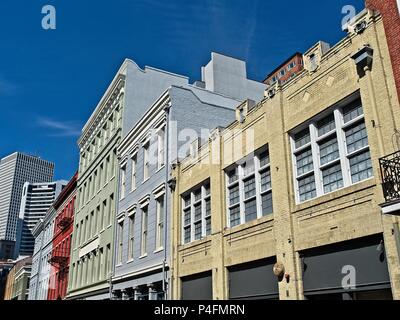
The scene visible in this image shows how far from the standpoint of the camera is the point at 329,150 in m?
11.9

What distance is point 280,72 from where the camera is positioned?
320ft

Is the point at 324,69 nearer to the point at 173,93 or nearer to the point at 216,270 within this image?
the point at 216,270

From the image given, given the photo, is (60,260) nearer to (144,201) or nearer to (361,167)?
(144,201)

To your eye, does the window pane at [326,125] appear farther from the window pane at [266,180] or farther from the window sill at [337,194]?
the window pane at [266,180]

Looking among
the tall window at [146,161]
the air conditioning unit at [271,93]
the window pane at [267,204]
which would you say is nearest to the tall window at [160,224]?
the tall window at [146,161]

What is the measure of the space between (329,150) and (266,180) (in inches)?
121

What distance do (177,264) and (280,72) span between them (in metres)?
85.1

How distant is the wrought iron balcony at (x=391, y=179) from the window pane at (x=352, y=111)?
2.12 metres

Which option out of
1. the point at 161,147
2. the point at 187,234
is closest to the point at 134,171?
the point at 161,147

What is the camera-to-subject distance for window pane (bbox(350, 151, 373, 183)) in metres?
10.5

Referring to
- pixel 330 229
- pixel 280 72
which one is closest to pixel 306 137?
pixel 330 229

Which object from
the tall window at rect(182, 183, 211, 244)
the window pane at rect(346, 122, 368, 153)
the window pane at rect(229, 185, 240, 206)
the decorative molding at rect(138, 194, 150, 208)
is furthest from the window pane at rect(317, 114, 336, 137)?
the decorative molding at rect(138, 194, 150, 208)

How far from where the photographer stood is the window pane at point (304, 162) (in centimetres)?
1252

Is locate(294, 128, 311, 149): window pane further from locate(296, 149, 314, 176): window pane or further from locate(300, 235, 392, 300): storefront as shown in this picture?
locate(300, 235, 392, 300): storefront
